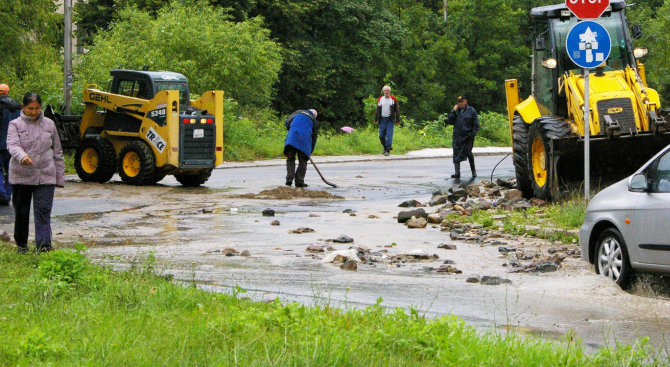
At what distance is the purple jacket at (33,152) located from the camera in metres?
9.64

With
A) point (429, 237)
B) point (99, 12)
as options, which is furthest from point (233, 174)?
point (99, 12)

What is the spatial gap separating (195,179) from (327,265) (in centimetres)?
1091

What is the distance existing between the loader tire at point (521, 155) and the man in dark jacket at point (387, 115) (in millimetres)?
13766

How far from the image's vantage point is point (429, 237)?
12.0m

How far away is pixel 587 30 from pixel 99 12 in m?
37.8

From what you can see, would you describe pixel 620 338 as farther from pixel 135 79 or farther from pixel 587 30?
pixel 135 79

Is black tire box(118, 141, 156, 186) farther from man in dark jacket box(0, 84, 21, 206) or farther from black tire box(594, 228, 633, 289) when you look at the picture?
black tire box(594, 228, 633, 289)

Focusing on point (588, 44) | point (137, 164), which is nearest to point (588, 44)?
point (588, 44)

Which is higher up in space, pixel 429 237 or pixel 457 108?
pixel 457 108

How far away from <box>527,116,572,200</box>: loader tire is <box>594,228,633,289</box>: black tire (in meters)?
5.71

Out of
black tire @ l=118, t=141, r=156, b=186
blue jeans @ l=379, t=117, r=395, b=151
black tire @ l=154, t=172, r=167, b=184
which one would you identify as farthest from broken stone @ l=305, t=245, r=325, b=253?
blue jeans @ l=379, t=117, r=395, b=151

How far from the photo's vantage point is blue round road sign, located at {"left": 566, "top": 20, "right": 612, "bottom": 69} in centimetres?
1238

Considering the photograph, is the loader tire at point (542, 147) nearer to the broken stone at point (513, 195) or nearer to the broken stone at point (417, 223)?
the broken stone at point (513, 195)

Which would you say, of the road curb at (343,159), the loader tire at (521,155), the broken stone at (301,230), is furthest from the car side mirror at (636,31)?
the road curb at (343,159)
